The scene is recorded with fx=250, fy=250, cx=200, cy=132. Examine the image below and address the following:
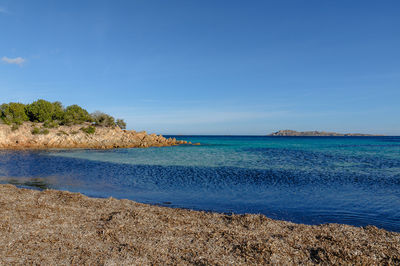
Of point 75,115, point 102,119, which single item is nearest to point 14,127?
point 75,115

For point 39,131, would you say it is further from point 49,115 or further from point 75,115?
point 75,115

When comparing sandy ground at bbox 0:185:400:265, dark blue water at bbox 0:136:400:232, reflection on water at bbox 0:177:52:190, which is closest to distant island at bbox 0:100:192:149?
dark blue water at bbox 0:136:400:232

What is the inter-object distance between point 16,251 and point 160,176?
50.5 ft

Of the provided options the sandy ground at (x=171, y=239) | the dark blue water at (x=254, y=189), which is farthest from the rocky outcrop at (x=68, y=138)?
the sandy ground at (x=171, y=239)

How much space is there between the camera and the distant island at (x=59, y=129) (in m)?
55.3

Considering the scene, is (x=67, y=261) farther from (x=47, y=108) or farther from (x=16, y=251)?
(x=47, y=108)

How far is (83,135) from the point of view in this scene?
206 ft

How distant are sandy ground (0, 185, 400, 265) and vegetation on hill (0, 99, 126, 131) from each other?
192 feet

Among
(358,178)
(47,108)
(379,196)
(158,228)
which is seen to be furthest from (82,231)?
(47,108)

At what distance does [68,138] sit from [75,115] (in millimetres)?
11151

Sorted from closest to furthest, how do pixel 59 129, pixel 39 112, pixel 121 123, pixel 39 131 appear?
pixel 39 131, pixel 59 129, pixel 39 112, pixel 121 123

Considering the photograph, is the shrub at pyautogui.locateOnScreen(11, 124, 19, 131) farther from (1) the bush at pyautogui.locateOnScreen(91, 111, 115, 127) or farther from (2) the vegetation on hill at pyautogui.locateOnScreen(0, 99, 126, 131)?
(1) the bush at pyautogui.locateOnScreen(91, 111, 115, 127)

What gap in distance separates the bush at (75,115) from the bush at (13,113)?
8.99m

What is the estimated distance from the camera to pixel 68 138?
5984 centimetres
